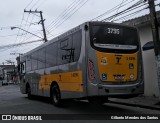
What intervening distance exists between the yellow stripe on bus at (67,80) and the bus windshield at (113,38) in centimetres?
140

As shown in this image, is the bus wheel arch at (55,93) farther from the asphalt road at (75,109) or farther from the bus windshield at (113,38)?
the bus windshield at (113,38)

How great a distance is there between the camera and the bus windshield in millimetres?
13234

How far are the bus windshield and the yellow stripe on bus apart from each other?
1.40m

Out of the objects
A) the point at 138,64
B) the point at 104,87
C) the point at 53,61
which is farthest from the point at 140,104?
the point at 53,61

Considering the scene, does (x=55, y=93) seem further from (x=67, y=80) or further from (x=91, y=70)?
(x=91, y=70)

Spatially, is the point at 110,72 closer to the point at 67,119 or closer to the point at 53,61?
the point at 67,119

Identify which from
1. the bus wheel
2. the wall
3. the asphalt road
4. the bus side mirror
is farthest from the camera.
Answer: the wall

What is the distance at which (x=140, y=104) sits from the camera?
15.7 m

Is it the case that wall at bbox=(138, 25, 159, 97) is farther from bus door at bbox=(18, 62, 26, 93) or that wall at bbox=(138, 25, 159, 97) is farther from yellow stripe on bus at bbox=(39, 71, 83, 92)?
bus door at bbox=(18, 62, 26, 93)

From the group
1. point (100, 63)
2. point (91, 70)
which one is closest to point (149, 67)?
point (100, 63)

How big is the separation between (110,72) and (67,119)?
2.47 meters

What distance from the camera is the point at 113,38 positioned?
1356 cm

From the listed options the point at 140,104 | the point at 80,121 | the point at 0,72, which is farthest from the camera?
the point at 0,72

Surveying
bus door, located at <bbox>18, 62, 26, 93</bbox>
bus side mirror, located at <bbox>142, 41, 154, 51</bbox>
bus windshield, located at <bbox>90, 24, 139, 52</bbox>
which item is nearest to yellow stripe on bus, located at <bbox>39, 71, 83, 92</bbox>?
bus windshield, located at <bbox>90, 24, 139, 52</bbox>
